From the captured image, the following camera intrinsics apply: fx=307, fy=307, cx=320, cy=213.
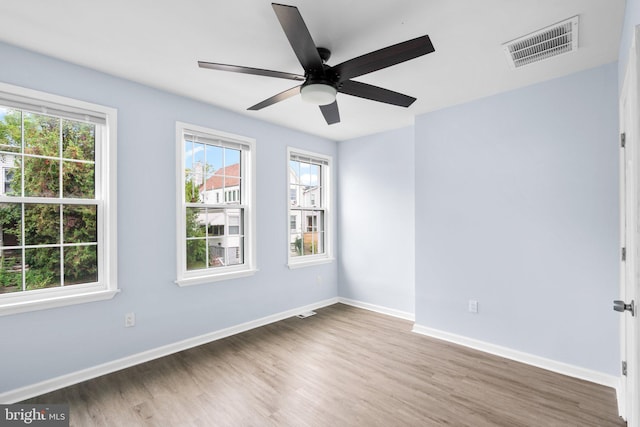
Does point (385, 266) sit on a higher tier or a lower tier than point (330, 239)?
lower

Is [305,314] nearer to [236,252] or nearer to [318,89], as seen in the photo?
[236,252]

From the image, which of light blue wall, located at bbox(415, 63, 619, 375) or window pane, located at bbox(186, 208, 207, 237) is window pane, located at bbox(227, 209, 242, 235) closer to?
window pane, located at bbox(186, 208, 207, 237)

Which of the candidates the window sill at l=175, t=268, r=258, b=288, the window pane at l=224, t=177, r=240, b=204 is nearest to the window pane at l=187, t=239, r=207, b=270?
the window sill at l=175, t=268, r=258, b=288

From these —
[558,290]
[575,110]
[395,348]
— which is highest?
[575,110]

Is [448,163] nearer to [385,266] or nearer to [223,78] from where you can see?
[385,266]

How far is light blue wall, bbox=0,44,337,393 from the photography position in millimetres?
2355

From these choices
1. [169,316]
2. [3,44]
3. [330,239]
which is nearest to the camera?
[3,44]

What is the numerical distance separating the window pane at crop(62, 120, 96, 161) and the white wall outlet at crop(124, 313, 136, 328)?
1.45 m

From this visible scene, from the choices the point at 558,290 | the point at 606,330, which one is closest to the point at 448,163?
the point at 558,290

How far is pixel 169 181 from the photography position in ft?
10.3

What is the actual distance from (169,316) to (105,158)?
1622 mm

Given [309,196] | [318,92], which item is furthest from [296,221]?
[318,92]

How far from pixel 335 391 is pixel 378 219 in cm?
258

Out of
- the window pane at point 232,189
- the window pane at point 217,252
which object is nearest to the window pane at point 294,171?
the window pane at point 232,189
